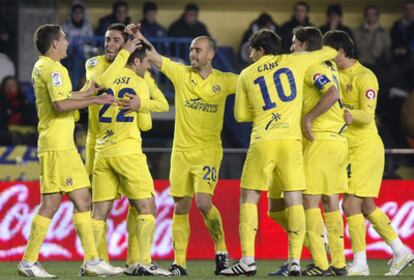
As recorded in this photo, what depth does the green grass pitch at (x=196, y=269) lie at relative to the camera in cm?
1227

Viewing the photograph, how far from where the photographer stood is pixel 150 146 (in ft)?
62.5

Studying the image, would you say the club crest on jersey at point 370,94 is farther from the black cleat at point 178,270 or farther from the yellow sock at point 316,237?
the black cleat at point 178,270

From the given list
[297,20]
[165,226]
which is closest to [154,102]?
[165,226]

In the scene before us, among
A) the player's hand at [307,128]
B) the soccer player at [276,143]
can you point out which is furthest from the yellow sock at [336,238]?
the player's hand at [307,128]

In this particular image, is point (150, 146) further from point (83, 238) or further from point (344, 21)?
point (83, 238)

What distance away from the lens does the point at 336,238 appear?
1248 cm

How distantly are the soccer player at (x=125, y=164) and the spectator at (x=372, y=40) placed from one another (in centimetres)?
908

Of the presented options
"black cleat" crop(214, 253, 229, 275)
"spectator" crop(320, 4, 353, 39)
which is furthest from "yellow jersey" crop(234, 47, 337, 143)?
"spectator" crop(320, 4, 353, 39)

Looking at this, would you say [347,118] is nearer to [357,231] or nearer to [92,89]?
[357,231]

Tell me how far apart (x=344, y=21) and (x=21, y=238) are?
8.81 meters

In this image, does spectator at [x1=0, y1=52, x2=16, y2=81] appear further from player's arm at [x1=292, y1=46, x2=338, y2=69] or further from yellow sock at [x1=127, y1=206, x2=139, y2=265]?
player's arm at [x1=292, y1=46, x2=338, y2=69]

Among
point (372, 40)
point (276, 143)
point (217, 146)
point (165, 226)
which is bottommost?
point (165, 226)

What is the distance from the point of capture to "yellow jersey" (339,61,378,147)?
1282 centimetres

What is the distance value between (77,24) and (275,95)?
28.5 ft
